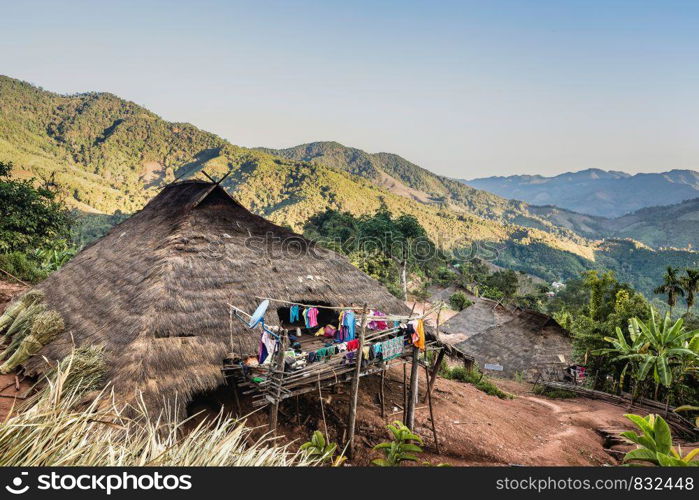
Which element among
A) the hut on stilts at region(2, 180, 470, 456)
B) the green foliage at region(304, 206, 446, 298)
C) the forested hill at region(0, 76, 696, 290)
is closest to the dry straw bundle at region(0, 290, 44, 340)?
the hut on stilts at region(2, 180, 470, 456)

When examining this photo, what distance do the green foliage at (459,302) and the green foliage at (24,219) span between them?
33.2 m

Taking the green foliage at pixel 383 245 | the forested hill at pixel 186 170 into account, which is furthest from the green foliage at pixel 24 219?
the forested hill at pixel 186 170

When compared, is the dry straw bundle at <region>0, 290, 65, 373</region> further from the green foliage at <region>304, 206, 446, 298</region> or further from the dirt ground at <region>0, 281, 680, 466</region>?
the green foliage at <region>304, 206, 446, 298</region>

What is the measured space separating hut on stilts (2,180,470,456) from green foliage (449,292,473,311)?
28.9 m

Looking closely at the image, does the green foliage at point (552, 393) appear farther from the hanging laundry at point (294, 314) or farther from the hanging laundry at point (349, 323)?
the hanging laundry at point (294, 314)

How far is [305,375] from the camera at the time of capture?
6.59 meters

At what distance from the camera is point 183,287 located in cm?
750

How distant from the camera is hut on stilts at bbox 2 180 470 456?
6.20m

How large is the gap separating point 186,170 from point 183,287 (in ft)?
308

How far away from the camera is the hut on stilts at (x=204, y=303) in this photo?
6.20 metres
